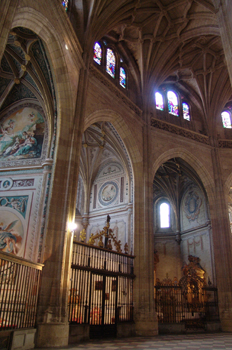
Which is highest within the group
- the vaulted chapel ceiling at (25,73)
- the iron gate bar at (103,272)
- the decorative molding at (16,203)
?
the vaulted chapel ceiling at (25,73)

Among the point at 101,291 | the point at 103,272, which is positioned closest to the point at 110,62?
the point at 103,272

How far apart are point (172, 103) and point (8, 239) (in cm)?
1381

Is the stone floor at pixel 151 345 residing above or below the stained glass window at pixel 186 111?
below

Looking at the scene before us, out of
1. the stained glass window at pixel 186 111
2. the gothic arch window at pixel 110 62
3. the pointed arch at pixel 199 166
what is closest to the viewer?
the gothic arch window at pixel 110 62

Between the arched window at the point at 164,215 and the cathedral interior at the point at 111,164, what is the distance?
115 mm

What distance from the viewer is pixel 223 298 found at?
15008 mm

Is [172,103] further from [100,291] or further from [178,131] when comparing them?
[100,291]

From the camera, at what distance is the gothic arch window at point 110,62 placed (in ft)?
52.1

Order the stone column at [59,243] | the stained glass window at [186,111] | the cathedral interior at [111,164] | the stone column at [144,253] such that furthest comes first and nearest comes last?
the stained glass window at [186,111] < the stone column at [144,253] < the cathedral interior at [111,164] < the stone column at [59,243]

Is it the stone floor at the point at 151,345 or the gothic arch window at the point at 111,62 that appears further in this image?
the gothic arch window at the point at 111,62

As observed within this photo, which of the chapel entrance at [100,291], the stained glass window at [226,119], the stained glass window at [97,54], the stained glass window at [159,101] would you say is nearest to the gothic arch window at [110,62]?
the stained glass window at [97,54]

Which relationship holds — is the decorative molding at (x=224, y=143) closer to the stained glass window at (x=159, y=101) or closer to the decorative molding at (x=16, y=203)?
the stained glass window at (x=159, y=101)

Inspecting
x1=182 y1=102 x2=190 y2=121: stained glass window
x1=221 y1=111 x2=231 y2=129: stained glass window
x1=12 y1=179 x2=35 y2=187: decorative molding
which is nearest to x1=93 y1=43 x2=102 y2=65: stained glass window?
x1=182 y1=102 x2=190 y2=121: stained glass window

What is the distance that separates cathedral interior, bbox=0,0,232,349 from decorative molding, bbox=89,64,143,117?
0.27 feet
